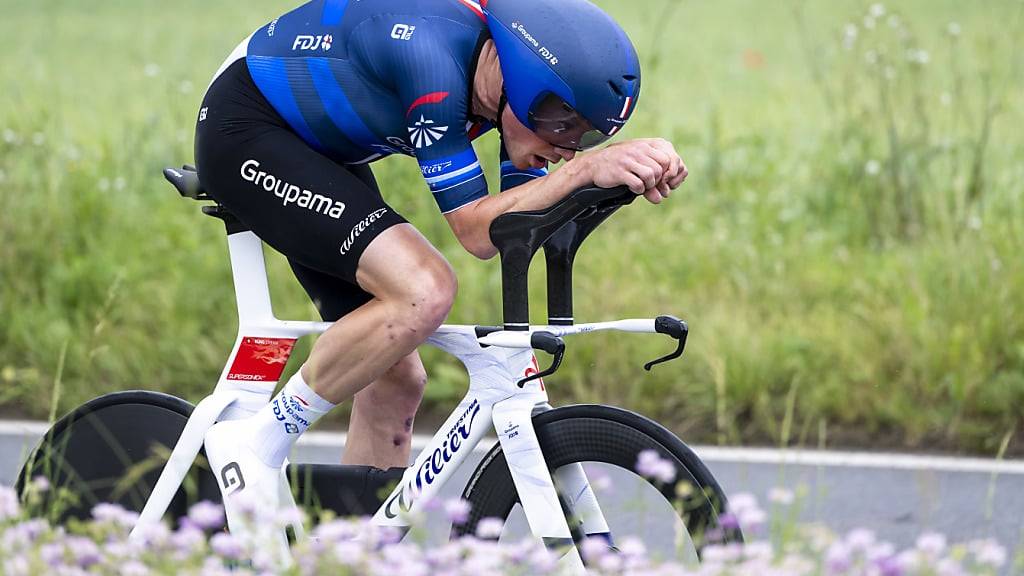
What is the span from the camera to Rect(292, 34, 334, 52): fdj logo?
3715mm

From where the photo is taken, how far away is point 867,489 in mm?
5398

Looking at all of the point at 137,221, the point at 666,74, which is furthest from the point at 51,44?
the point at 137,221

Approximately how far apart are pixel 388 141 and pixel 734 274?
3724 millimetres

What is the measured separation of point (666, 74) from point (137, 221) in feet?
23.3

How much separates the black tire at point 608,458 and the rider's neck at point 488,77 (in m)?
0.73

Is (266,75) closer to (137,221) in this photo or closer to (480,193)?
(480,193)

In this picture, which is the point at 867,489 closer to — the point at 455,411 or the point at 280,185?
the point at 455,411

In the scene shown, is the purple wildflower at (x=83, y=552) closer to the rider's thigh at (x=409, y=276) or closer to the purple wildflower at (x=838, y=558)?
the rider's thigh at (x=409, y=276)

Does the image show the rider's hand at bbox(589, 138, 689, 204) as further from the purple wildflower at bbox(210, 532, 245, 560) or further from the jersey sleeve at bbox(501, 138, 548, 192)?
the purple wildflower at bbox(210, 532, 245, 560)

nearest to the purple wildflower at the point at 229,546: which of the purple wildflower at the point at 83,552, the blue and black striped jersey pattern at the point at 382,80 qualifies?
the purple wildflower at the point at 83,552

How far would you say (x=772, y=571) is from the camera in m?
2.68

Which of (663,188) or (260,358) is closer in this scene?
(663,188)

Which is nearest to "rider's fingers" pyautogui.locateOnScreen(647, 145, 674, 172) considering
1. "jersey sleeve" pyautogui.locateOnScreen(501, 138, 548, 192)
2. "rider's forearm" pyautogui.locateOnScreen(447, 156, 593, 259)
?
"rider's forearm" pyautogui.locateOnScreen(447, 156, 593, 259)

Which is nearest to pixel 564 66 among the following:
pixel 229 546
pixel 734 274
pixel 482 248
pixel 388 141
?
pixel 482 248
